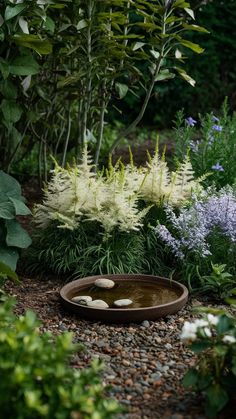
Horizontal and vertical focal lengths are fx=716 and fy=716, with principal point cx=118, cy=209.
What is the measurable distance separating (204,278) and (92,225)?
74 centimetres

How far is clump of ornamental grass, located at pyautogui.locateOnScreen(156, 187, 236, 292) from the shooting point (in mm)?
4129

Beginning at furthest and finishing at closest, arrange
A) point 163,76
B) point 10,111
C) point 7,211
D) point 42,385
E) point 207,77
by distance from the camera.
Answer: point 207,77, point 163,76, point 10,111, point 7,211, point 42,385

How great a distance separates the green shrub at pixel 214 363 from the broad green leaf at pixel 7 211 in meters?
1.60

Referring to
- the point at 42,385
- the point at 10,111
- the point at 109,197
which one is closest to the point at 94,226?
the point at 109,197

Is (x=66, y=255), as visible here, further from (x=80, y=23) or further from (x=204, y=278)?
(x=80, y=23)

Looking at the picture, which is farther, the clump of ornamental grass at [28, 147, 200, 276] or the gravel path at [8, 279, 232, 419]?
the clump of ornamental grass at [28, 147, 200, 276]

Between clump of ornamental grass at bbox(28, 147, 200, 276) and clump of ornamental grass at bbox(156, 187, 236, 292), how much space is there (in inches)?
7.0

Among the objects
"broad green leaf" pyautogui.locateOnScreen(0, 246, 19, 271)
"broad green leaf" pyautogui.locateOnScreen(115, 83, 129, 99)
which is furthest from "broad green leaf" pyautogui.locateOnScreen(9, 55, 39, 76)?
"broad green leaf" pyautogui.locateOnScreen(0, 246, 19, 271)

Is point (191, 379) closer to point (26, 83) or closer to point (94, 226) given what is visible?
point (94, 226)

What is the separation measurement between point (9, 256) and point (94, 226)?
54cm

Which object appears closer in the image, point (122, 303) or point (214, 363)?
point (214, 363)

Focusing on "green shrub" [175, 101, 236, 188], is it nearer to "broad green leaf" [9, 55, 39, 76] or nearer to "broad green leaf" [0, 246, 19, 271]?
"broad green leaf" [9, 55, 39, 76]

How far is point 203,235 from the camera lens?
412 centimetres

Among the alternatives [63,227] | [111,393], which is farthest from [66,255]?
[111,393]
